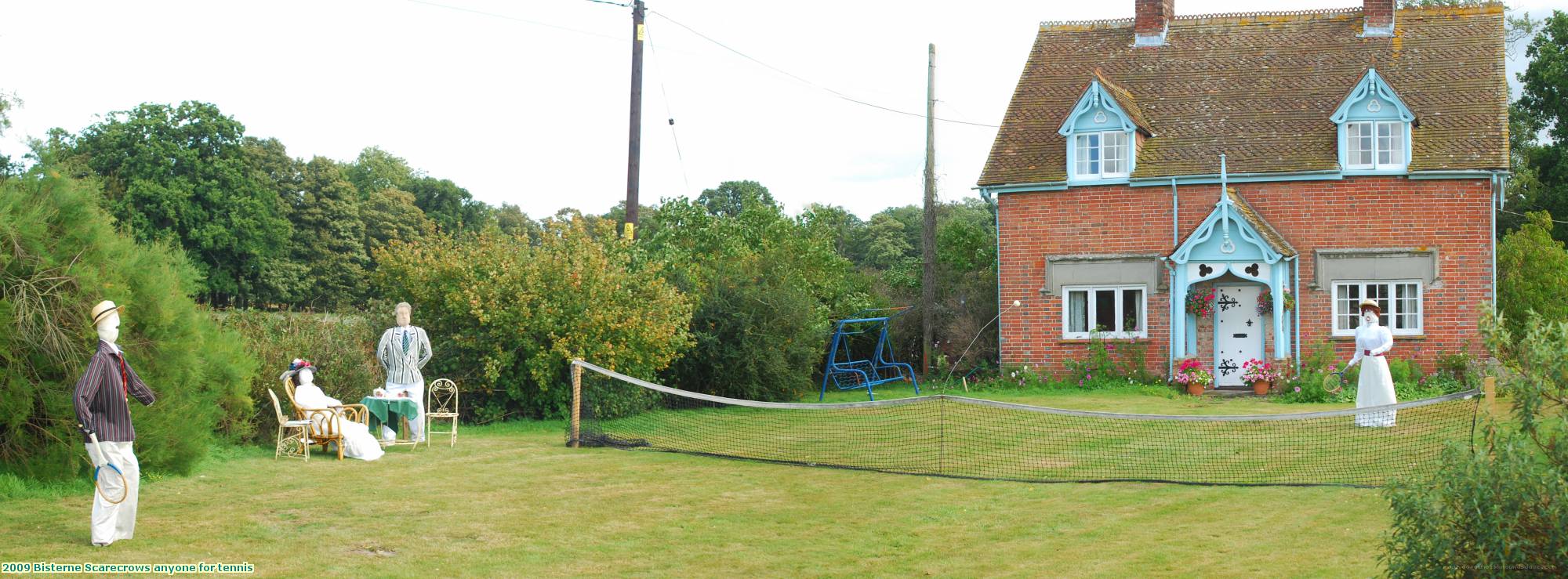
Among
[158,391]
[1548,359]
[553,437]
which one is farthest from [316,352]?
[1548,359]

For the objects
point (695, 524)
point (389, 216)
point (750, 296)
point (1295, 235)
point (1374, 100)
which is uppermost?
point (389, 216)

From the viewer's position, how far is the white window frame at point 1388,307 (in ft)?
73.6

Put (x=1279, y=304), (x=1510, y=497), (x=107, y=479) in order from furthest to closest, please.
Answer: (x=1279, y=304) < (x=107, y=479) < (x=1510, y=497)

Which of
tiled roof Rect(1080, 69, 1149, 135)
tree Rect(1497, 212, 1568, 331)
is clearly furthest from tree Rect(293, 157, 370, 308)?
tree Rect(1497, 212, 1568, 331)

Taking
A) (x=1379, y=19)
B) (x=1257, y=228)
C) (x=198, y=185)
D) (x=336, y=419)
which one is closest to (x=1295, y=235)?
(x=1257, y=228)

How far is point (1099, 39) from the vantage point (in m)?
26.8

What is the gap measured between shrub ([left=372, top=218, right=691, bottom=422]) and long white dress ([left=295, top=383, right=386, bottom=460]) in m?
3.30

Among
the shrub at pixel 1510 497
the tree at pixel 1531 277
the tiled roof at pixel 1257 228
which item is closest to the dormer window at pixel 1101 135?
the tiled roof at pixel 1257 228

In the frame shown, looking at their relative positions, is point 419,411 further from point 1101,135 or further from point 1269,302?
point 1269,302

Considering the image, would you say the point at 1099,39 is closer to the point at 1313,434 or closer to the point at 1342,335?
the point at 1342,335

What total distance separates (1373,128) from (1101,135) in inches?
195

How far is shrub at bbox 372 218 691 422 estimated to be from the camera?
58.4ft

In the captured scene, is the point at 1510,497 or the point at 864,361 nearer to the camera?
the point at 1510,497

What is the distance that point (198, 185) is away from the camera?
48.3 metres
